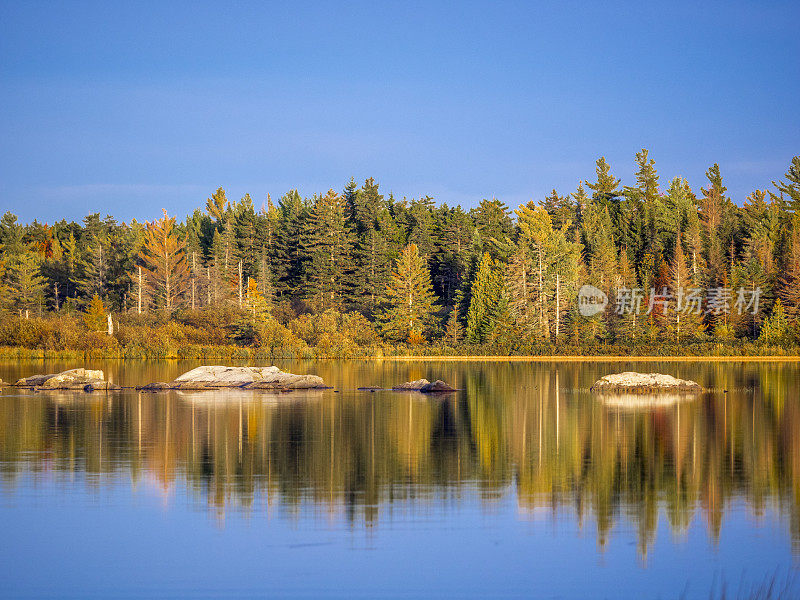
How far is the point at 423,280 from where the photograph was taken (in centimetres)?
7400

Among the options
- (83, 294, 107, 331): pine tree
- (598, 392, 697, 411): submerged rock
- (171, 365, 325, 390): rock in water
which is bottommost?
(598, 392, 697, 411): submerged rock

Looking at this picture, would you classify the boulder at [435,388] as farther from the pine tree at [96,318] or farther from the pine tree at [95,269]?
the pine tree at [95,269]

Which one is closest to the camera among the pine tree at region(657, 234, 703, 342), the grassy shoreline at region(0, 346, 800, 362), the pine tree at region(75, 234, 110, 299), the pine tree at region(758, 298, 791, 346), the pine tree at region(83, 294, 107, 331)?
the grassy shoreline at region(0, 346, 800, 362)

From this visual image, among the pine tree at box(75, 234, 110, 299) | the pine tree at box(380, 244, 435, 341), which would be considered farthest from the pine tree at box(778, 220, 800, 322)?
the pine tree at box(75, 234, 110, 299)

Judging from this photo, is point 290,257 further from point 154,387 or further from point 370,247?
point 154,387

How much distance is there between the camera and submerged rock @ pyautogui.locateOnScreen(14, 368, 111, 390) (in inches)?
1371

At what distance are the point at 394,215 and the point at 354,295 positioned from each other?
2034 cm

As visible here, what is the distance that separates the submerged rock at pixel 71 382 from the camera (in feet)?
114

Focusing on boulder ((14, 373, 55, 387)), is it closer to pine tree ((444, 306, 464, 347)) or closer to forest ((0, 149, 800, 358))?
forest ((0, 149, 800, 358))

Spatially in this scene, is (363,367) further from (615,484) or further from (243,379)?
(615,484)

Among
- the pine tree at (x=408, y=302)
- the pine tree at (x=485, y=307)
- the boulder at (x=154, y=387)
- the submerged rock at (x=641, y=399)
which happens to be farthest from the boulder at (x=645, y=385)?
the pine tree at (x=408, y=302)

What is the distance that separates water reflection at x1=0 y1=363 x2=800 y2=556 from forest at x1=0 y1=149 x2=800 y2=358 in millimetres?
32594

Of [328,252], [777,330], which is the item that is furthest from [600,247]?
[328,252]

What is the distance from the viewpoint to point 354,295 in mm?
80688
